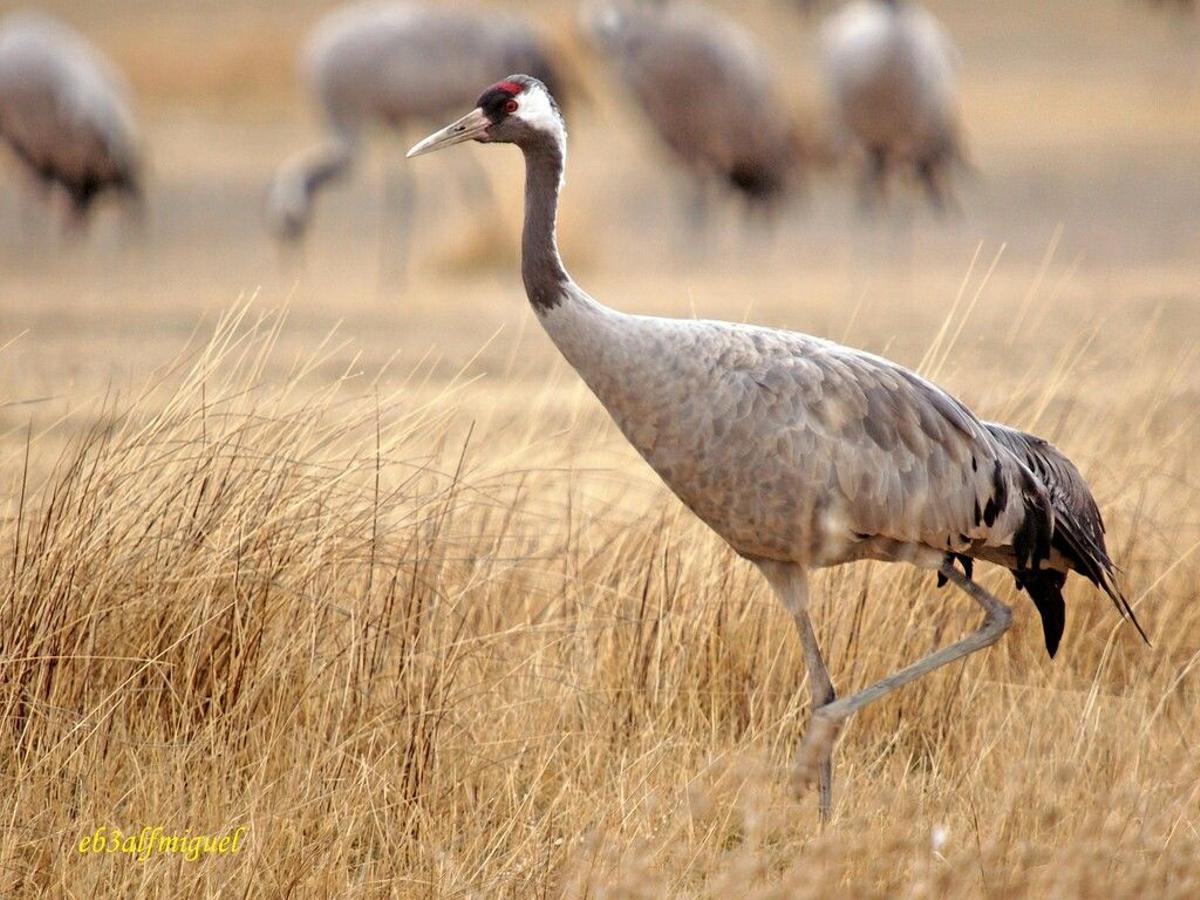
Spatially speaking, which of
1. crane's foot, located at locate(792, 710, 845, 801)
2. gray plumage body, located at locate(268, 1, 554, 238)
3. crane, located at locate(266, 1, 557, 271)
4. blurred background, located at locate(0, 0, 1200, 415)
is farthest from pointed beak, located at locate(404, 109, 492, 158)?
gray plumage body, located at locate(268, 1, 554, 238)

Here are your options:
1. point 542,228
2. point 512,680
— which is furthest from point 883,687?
point 542,228

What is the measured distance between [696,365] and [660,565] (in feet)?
2.67

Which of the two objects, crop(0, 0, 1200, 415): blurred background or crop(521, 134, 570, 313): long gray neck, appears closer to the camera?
crop(521, 134, 570, 313): long gray neck

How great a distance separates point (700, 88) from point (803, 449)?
10275mm

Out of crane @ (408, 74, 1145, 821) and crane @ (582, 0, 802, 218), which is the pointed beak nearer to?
crane @ (408, 74, 1145, 821)

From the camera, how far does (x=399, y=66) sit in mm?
13148

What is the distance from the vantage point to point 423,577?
3.70m

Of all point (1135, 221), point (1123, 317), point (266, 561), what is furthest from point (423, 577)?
point (1135, 221)

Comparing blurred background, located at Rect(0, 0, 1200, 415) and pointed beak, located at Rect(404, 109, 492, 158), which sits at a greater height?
pointed beak, located at Rect(404, 109, 492, 158)

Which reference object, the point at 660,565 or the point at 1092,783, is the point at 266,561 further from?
the point at 1092,783

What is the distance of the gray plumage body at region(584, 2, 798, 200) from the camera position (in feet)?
43.5

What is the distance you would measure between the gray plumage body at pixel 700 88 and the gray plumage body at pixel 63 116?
315 cm

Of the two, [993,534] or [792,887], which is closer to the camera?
[792,887]

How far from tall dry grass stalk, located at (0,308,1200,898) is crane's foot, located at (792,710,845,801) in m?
0.05
